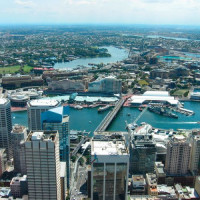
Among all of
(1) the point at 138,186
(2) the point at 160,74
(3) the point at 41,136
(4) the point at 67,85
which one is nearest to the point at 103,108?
(4) the point at 67,85

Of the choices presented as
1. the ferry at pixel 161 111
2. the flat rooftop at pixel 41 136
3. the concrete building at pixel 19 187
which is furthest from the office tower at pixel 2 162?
the ferry at pixel 161 111

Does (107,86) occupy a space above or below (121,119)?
above

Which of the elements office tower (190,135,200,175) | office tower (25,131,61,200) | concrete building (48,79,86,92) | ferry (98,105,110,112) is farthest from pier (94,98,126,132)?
office tower (25,131,61,200)

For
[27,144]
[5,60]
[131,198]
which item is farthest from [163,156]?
[5,60]

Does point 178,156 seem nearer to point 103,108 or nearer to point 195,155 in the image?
point 195,155

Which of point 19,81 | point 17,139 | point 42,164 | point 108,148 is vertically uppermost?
point 108,148

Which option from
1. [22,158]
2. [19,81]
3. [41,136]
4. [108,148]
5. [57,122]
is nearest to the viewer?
[108,148]

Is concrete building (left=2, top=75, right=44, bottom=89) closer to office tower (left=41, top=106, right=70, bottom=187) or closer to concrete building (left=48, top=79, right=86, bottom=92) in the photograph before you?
concrete building (left=48, top=79, right=86, bottom=92)
